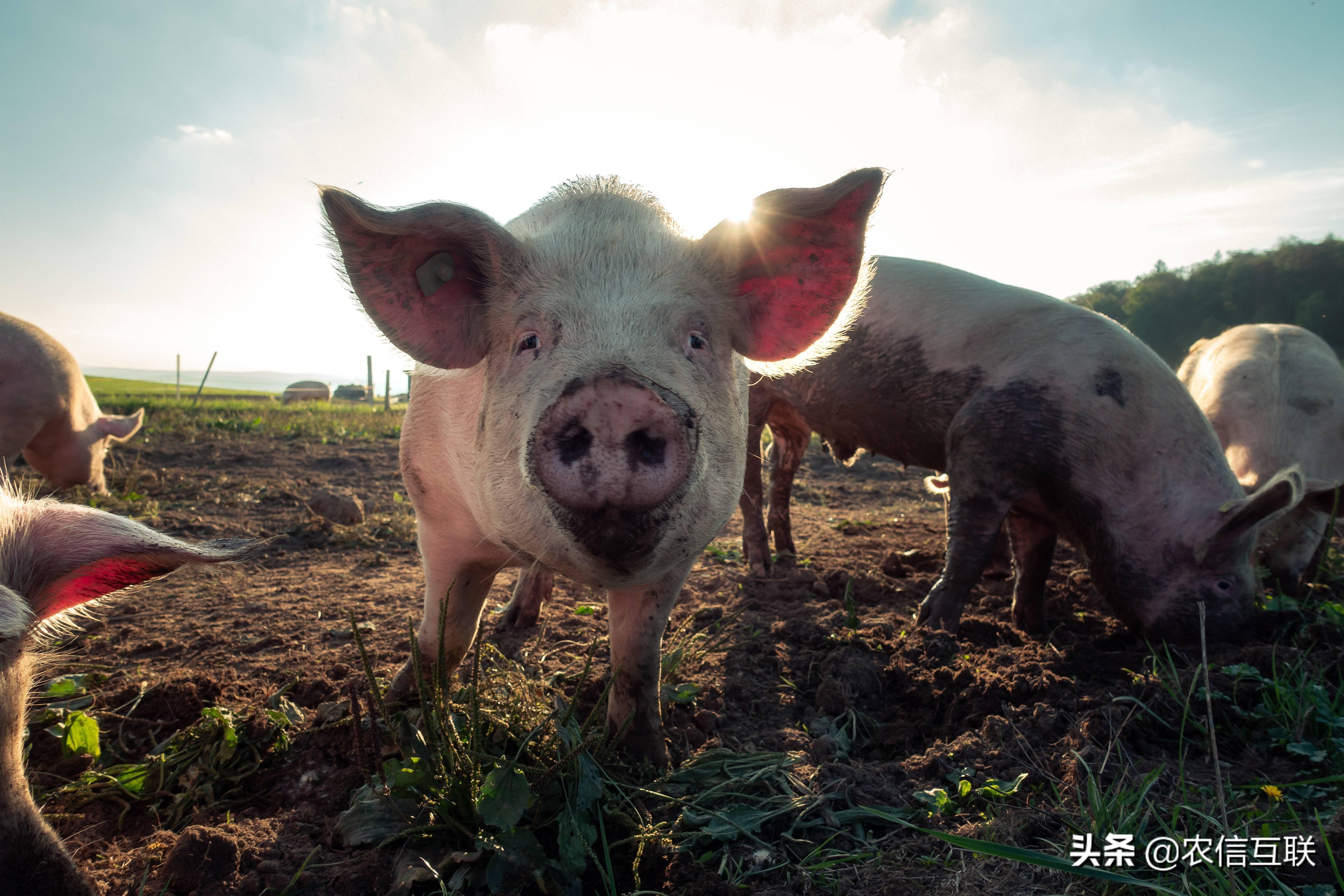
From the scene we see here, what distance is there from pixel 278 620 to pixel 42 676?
136cm

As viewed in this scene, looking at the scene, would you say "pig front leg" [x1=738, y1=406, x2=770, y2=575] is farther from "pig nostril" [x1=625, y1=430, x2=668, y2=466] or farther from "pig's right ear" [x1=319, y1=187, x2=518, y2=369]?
"pig nostril" [x1=625, y1=430, x2=668, y2=466]

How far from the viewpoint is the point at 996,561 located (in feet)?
16.7

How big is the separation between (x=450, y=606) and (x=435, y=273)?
1.14m

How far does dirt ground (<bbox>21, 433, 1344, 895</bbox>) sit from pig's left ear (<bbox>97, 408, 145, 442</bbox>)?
9.50 ft

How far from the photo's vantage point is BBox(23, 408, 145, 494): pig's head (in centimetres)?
705

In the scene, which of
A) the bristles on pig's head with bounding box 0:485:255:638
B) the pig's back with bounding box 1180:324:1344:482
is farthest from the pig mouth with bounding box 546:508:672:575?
the pig's back with bounding box 1180:324:1344:482

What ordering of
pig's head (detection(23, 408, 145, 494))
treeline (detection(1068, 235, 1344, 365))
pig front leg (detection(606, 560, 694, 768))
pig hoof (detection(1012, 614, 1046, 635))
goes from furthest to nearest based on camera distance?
1. treeline (detection(1068, 235, 1344, 365))
2. pig's head (detection(23, 408, 145, 494))
3. pig hoof (detection(1012, 614, 1046, 635))
4. pig front leg (detection(606, 560, 694, 768))

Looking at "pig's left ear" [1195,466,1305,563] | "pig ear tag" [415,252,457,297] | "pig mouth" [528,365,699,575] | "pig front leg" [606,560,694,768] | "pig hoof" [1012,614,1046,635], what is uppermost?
"pig ear tag" [415,252,457,297]

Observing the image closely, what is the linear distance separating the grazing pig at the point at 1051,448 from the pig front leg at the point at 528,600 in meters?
1.95

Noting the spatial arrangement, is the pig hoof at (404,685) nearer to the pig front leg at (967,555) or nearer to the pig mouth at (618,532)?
the pig mouth at (618,532)

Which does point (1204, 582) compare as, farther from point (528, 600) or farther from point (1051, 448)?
point (528, 600)

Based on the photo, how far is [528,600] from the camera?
11.8 feet

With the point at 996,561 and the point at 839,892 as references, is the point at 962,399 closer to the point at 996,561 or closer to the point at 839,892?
the point at 996,561

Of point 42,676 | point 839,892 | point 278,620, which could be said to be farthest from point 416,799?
point 278,620
